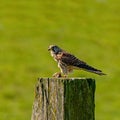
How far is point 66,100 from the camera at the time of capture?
4586 millimetres

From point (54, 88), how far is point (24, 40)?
78.4ft

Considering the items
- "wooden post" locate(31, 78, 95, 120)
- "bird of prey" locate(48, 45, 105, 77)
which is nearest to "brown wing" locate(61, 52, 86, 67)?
"bird of prey" locate(48, 45, 105, 77)

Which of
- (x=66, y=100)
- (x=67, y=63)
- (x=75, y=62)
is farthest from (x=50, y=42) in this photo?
(x=66, y=100)

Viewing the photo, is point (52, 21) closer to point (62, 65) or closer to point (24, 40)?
point (24, 40)

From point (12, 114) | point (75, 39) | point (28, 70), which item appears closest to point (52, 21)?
point (75, 39)

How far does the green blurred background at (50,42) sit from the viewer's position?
67.2ft

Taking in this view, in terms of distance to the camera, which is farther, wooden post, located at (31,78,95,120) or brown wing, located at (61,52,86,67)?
brown wing, located at (61,52,86,67)

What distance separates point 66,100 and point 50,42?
23293 mm

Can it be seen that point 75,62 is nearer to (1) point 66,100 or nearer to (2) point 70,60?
(2) point 70,60

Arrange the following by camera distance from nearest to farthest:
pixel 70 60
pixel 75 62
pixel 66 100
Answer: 1. pixel 66 100
2. pixel 75 62
3. pixel 70 60

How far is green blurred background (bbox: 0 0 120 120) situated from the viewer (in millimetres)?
20469

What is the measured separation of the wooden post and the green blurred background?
1308 cm

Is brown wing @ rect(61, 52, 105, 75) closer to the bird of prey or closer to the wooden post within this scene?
the bird of prey

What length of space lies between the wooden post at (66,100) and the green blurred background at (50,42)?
1308 cm
